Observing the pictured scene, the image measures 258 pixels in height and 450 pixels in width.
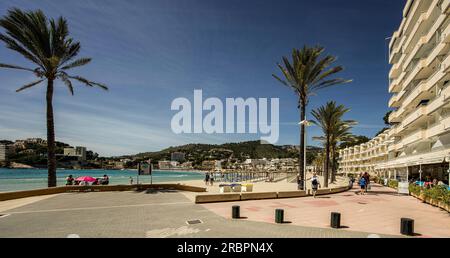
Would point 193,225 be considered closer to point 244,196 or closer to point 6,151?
point 244,196

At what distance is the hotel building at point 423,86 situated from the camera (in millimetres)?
22062

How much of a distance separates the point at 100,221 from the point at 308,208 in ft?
31.3

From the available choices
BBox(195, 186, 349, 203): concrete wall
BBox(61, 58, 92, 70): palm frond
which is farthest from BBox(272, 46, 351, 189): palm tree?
BBox(61, 58, 92, 70): palm frond

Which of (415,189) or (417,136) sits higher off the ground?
(417,136)

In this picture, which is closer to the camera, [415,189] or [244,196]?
[244,196]

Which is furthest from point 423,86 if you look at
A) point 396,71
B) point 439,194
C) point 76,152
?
point 76,152

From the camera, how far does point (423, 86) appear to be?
2716cm

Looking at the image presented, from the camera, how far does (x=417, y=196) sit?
60.8ft

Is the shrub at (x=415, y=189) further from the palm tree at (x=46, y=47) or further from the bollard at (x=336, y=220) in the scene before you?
the palm tree at (x=46, y=47)

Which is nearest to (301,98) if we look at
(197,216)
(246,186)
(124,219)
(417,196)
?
(246,186)

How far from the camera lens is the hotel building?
72.4ft

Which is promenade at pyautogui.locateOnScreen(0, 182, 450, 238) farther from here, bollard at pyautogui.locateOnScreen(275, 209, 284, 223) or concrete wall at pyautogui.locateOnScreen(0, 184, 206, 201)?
concrete wall at pyautogui.locateOnScreen(0, 184, 206, 201)
